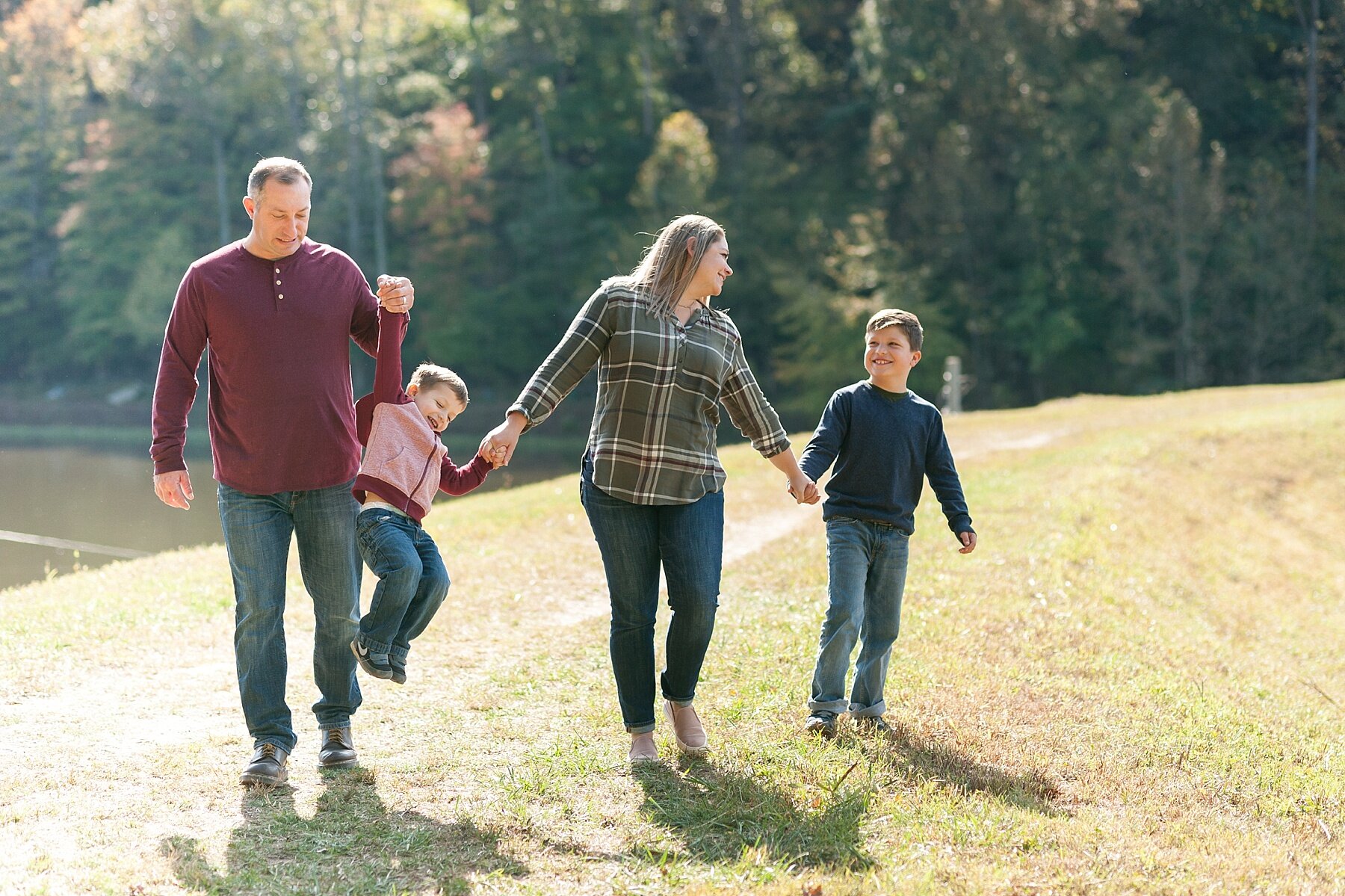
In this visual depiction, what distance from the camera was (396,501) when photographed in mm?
5020

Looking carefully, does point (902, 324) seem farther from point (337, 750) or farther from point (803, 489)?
point (337, 750)

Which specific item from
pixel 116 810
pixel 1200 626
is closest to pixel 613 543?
pixel 116 810

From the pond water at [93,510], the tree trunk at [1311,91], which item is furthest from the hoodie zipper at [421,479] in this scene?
the tree trunk at [1311,91]

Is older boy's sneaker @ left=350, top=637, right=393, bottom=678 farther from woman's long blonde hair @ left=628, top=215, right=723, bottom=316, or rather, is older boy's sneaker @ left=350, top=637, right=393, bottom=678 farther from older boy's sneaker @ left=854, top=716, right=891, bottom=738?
older boy's sneaker @ left=854, top=716, right=891, bottom=738

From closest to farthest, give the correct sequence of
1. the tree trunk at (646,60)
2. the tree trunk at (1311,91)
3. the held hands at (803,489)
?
the held hands at (803,489), the tree trunk at (1311,91), the tree trunk at (646,60)

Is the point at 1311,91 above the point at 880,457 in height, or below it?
above

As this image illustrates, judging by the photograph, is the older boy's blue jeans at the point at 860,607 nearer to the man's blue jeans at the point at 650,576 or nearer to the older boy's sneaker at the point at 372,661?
the man's blue jeans at the point at 650,576

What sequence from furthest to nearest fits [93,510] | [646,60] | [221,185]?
1. [221,185]
2. [646,60]
3. [93,510]

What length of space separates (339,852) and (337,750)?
0.84m

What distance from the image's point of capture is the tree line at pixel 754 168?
115 ft

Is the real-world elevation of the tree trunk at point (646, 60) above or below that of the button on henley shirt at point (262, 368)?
above

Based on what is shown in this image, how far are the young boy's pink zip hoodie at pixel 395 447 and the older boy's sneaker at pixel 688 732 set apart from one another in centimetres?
120

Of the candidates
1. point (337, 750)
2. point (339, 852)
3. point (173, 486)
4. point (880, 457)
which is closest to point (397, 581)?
point (337, 750)

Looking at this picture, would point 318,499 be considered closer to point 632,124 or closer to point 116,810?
point 116,810
